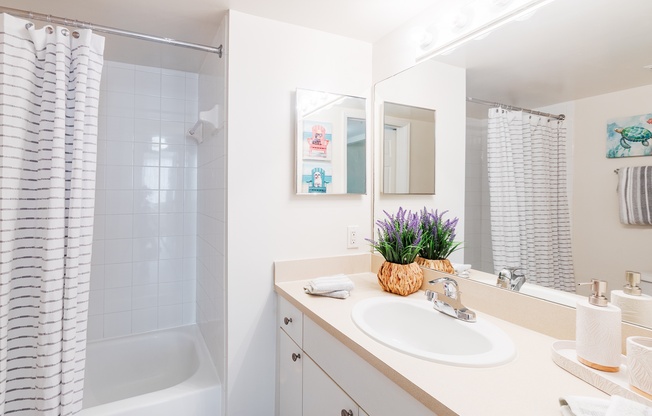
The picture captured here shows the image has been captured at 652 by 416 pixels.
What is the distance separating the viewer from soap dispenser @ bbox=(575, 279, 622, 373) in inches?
30.5

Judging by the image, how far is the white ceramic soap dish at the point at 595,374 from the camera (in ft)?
2.31

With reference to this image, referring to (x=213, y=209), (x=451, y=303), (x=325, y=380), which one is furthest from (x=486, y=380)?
(x=213, y=209)

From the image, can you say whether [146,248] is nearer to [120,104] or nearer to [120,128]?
[120,128]

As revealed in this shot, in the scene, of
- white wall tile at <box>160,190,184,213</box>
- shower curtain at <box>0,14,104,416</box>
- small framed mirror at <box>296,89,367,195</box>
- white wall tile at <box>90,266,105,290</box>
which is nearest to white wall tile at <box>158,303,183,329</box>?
white wall tile at <box>90,266,105,290</box>

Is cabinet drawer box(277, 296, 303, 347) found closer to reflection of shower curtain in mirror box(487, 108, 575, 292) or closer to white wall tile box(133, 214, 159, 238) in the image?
reflection of shower curtain in mirror box(487, 108, 575, 292)

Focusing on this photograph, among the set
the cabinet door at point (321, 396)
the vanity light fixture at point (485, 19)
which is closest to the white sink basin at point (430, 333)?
the cabinet door at point (321, 396)

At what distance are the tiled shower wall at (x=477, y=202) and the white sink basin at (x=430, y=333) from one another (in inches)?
10.8

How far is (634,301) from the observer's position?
0.89m

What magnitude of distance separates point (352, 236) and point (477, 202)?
692 mm

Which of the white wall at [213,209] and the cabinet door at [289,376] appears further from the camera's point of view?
the white wall at [213,209]

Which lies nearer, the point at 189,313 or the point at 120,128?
the point at 120,128

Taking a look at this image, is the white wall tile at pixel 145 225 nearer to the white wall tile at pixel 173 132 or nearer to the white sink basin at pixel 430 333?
the white wall tile at pixel 173 132

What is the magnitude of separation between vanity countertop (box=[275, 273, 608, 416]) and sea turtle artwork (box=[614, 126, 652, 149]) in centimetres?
60

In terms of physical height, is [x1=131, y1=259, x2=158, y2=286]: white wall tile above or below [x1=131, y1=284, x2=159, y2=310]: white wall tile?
above
